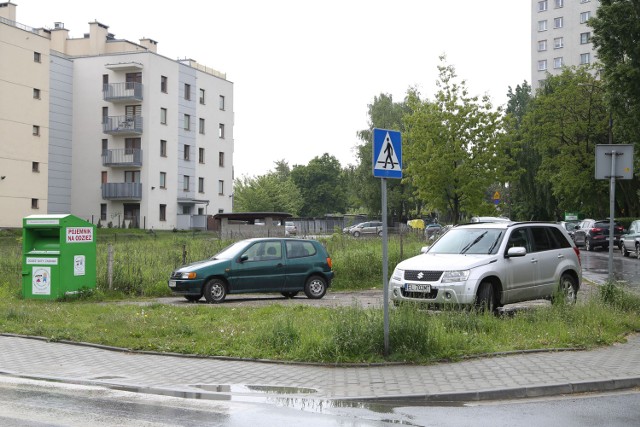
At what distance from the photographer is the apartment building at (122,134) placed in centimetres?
5878

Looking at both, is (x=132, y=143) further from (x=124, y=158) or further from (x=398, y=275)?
(x=398, y=275)

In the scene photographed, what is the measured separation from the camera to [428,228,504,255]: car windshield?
13.2m

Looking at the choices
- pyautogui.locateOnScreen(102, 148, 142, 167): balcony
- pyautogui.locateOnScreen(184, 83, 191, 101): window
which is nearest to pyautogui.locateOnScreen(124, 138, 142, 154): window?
pyautogui.locateOnScreen(102, 148, 142, 167): balcony

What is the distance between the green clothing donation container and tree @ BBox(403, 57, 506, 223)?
68.3 feet

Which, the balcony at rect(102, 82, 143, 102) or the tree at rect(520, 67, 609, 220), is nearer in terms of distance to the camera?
the tree at rect(520, 67, 609, 220)

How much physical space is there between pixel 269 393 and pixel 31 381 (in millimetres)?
2848

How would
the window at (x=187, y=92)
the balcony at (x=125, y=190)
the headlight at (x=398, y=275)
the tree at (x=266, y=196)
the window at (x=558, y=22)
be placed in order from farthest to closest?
1. the tree at (x=266, y=196)
2. the window at (x=558, y=22)
3. the window at (x=187, y=92)
4. the balcony at (x=125, y=190)
5. the headlight at (x=398, y=275)

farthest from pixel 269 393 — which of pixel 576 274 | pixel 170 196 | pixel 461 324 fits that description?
pixel 170 196

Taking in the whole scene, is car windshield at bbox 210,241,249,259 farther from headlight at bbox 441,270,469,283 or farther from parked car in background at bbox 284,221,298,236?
parked car in background at bbox 284,221,298,236

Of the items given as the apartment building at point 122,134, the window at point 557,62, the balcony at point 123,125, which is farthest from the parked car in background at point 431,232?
the window at point 557,62

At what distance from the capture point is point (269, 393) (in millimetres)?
7559

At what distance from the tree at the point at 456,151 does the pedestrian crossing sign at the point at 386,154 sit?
2514 centimetres

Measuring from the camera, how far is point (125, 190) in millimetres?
58375

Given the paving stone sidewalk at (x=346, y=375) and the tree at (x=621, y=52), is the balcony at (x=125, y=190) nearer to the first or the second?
the tree at (x=621, y=52)
